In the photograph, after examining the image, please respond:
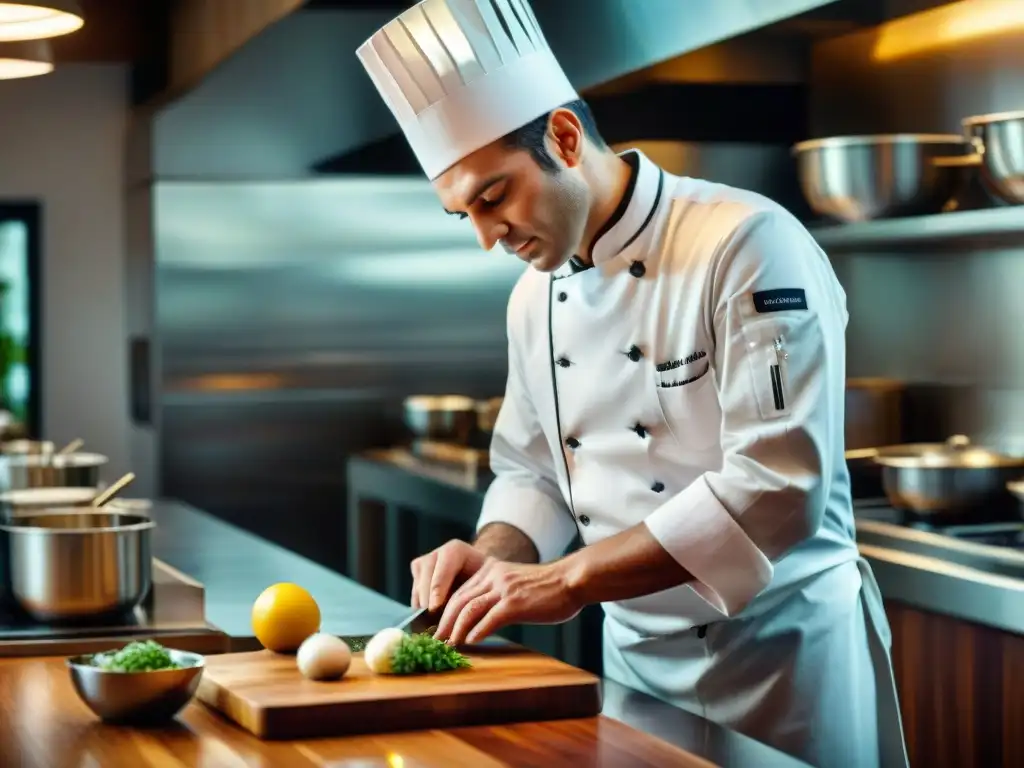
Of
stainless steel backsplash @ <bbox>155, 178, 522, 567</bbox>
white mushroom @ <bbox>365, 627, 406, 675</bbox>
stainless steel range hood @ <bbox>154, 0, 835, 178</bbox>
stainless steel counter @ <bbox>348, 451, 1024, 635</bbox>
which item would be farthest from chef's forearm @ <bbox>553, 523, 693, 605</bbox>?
stainless steel backsplash @ <bbox>155, 178, 522, 567</bbox>

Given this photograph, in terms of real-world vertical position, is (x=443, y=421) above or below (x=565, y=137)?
below

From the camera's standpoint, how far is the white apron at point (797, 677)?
6.85ft

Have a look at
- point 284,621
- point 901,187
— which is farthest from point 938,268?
point 284,621

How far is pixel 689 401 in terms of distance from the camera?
2.07 m

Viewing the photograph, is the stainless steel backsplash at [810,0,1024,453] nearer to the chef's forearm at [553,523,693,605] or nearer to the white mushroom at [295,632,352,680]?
the chef's forearm at [553,523,693,605]

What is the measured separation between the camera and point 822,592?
6.97 feet

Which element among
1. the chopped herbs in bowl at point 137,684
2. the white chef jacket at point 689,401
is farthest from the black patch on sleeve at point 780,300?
the chopped herbs in bowl at point 137,684

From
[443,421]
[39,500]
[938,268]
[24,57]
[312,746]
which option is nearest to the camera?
[312,746]

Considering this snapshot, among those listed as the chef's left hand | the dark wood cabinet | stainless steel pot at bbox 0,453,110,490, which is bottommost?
the dark wood cabinet

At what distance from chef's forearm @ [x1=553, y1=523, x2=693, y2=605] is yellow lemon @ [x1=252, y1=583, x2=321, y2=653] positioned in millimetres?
312

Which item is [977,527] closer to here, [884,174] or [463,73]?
[884,174]

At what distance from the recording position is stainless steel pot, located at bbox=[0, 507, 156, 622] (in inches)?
80.4

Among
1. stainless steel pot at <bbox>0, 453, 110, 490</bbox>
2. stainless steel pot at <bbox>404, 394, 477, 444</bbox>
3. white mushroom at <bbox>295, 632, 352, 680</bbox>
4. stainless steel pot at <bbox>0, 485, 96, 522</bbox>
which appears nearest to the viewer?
white mushroom at <bbox>295, 632, 352, 680</bbox>

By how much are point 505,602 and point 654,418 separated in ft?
1.36
